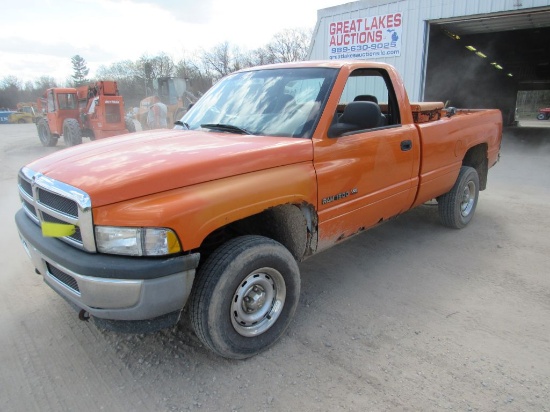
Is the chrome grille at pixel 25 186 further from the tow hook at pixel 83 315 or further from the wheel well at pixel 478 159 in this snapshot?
the wheel well at pixel 478 159

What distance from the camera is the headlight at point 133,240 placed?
83.2 inches

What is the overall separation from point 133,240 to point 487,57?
22.7m

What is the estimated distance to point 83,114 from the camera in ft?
49.0

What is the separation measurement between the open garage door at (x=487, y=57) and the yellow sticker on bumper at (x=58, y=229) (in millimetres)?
10839

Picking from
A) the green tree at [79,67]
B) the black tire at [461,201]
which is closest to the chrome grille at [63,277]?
the black tire at [461,201]

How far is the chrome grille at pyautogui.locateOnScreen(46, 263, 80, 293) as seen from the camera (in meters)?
2.28

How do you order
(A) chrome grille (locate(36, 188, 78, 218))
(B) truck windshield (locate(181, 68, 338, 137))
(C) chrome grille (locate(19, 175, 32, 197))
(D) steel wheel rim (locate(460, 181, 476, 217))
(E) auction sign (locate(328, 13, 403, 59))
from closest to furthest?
(A) chrome grille (locate(36, 188, 78, 218)) → (C) chrome grille (locate(19, 175, 32, 197)) → (B) truck windshield (locate(181, 68, 338, 137)) → (D) steel wheel rim (locate(460, 181, 476, 217)) → (E) auction sign (locate(328, 13, 403, 59))

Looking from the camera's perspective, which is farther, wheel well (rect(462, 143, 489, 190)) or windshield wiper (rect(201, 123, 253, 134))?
wheel well (rect(462, 143, 489, 190))

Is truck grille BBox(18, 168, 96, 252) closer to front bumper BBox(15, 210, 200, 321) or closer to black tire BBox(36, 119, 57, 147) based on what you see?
front bumper BBox(15, 210, 200, 321)

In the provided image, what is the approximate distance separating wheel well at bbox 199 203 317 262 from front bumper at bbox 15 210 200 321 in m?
0.69

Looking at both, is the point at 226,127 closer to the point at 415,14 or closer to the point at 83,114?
the point at 415,14

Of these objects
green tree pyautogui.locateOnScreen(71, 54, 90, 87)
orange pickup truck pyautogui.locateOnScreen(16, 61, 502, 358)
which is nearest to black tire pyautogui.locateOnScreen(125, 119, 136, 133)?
orange pickup truck pyautogui.locateOnScreen(16, 61, 502, 358)

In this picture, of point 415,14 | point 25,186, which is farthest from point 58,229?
point 415,14

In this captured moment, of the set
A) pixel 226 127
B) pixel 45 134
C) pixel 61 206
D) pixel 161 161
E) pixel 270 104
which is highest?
pixel 270 104
